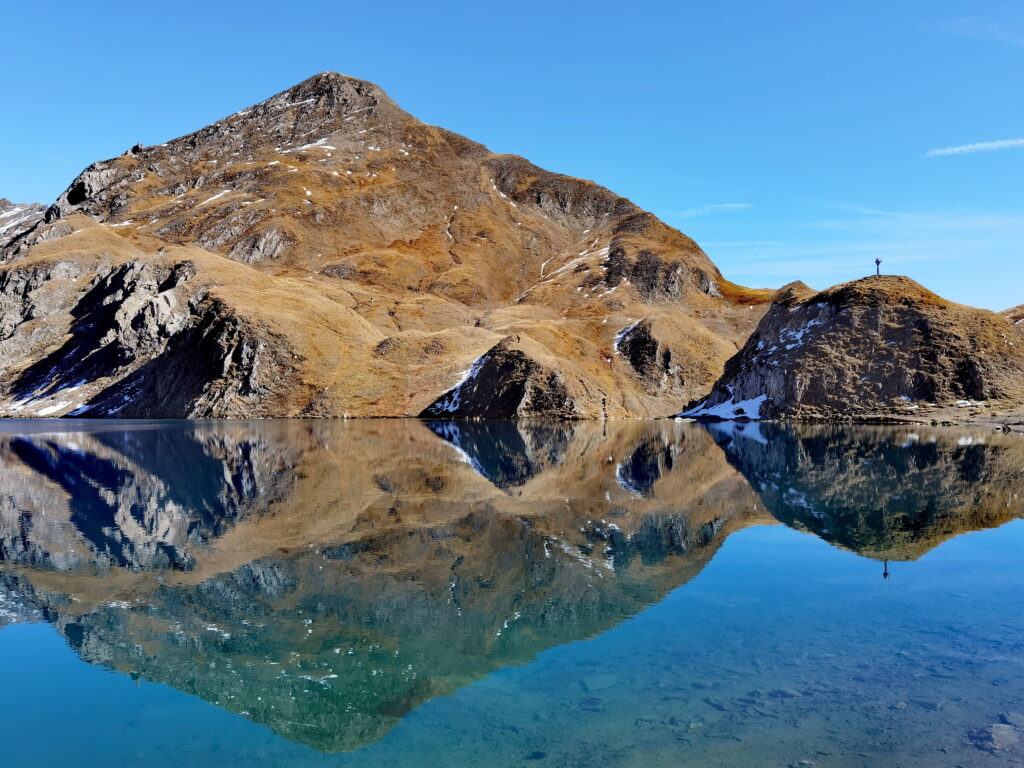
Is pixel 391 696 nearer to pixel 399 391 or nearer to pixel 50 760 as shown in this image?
pixel 50 760

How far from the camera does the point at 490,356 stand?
110 meters

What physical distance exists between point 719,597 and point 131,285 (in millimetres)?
143814

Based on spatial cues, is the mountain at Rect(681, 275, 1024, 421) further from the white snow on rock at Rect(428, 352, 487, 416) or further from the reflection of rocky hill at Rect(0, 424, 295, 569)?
the reflection of rocky hill at Rect(0, 424, 295, 569)

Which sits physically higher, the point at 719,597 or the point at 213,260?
the point at 213,260

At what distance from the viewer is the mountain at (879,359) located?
277 ft

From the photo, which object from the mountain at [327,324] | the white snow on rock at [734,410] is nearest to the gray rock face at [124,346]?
the mountain at [327,324]

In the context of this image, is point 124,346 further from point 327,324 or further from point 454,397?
point 454,397

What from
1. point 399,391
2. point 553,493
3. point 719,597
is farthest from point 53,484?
point 399,391

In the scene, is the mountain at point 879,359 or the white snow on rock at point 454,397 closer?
the mountain at point 879,359

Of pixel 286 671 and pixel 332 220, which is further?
pixel 332 220

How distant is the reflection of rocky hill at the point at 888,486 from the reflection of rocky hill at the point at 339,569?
9.62 feet

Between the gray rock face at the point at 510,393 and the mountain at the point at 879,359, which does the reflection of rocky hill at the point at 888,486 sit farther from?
the gray rock face at the point at 510,393

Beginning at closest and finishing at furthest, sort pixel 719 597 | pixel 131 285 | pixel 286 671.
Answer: pixel 286 671, pixel 719 597, pixel 131 285

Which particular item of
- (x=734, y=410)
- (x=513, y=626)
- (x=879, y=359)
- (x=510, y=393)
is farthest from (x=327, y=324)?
(x=513, y=626)
